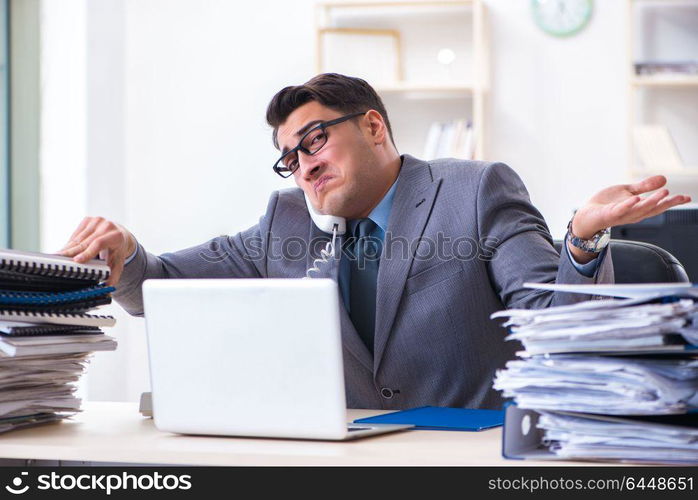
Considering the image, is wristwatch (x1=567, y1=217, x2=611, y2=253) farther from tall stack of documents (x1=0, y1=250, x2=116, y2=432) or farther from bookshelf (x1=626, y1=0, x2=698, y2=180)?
bookshelf (x1=626, y1=0, x2=698, y2=180)

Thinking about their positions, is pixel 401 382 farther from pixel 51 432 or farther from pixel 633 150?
pixel 633 150

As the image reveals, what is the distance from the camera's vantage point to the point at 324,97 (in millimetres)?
2100

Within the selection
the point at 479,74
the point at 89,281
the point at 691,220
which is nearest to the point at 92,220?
the point at 89,281

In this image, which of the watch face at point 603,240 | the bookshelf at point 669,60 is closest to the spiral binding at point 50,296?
the watch face at point 603,240

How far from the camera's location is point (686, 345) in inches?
38.9

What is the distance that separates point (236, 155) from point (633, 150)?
189cm

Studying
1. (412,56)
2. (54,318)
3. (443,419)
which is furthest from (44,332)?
(412,56)

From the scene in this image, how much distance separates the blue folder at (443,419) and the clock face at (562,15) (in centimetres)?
306

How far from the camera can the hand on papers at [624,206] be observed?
1.23 metres

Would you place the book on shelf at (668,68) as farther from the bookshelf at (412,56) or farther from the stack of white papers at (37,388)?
the stack of white papers at (37,388)

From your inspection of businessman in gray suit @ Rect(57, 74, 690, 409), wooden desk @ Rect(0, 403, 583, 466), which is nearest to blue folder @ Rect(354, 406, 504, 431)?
wooden desk @ Rect(0, 403, 583, 466)

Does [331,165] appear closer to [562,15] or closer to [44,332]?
[44,332]

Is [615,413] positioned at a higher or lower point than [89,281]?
lower
